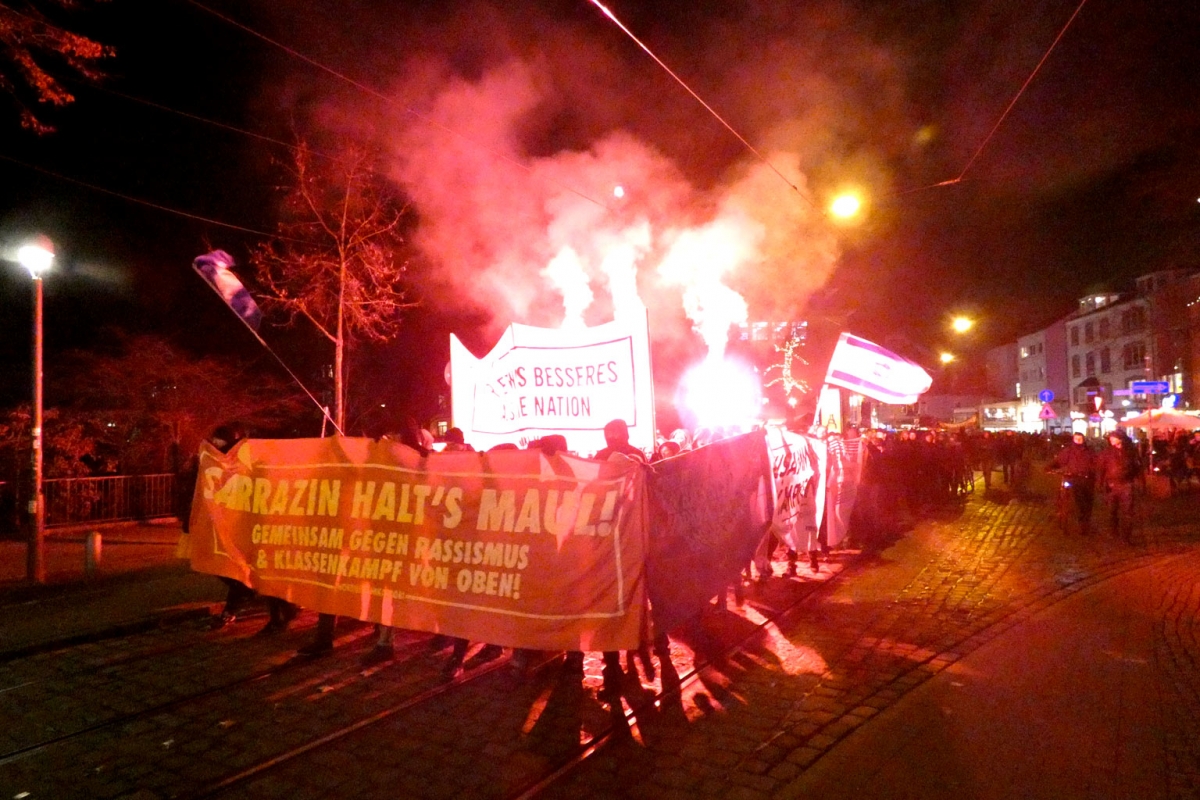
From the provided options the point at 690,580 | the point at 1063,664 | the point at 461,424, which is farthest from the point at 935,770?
the point at 461,424

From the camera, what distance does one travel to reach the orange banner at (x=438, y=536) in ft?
17.2

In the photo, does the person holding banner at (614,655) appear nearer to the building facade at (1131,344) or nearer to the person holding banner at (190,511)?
the person holding banner at (190,511)

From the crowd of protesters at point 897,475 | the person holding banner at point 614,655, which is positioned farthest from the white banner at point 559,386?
the person holding banner at point 614,655

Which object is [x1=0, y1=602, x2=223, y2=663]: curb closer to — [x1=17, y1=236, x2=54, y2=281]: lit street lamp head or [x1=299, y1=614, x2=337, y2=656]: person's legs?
[x1=299, y1=614, x2=337, y2=656]: person's legs

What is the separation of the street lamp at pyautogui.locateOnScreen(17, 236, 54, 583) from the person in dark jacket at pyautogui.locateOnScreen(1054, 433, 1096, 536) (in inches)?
572


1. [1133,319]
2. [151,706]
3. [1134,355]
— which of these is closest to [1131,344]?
[1134,355]

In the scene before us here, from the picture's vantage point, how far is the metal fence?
46.7 feet

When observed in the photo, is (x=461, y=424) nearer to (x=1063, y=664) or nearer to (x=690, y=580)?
(x=690, y=580)

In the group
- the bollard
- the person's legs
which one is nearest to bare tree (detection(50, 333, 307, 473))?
the bollard

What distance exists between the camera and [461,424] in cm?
964

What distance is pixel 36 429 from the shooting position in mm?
9875

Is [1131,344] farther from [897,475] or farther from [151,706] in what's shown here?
[151,706]

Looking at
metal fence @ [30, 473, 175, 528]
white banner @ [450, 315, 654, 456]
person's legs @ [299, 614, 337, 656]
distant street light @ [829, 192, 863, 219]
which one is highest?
distant street light @ [829, 192, 863, 219]

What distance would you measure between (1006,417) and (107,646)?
6646 cm
